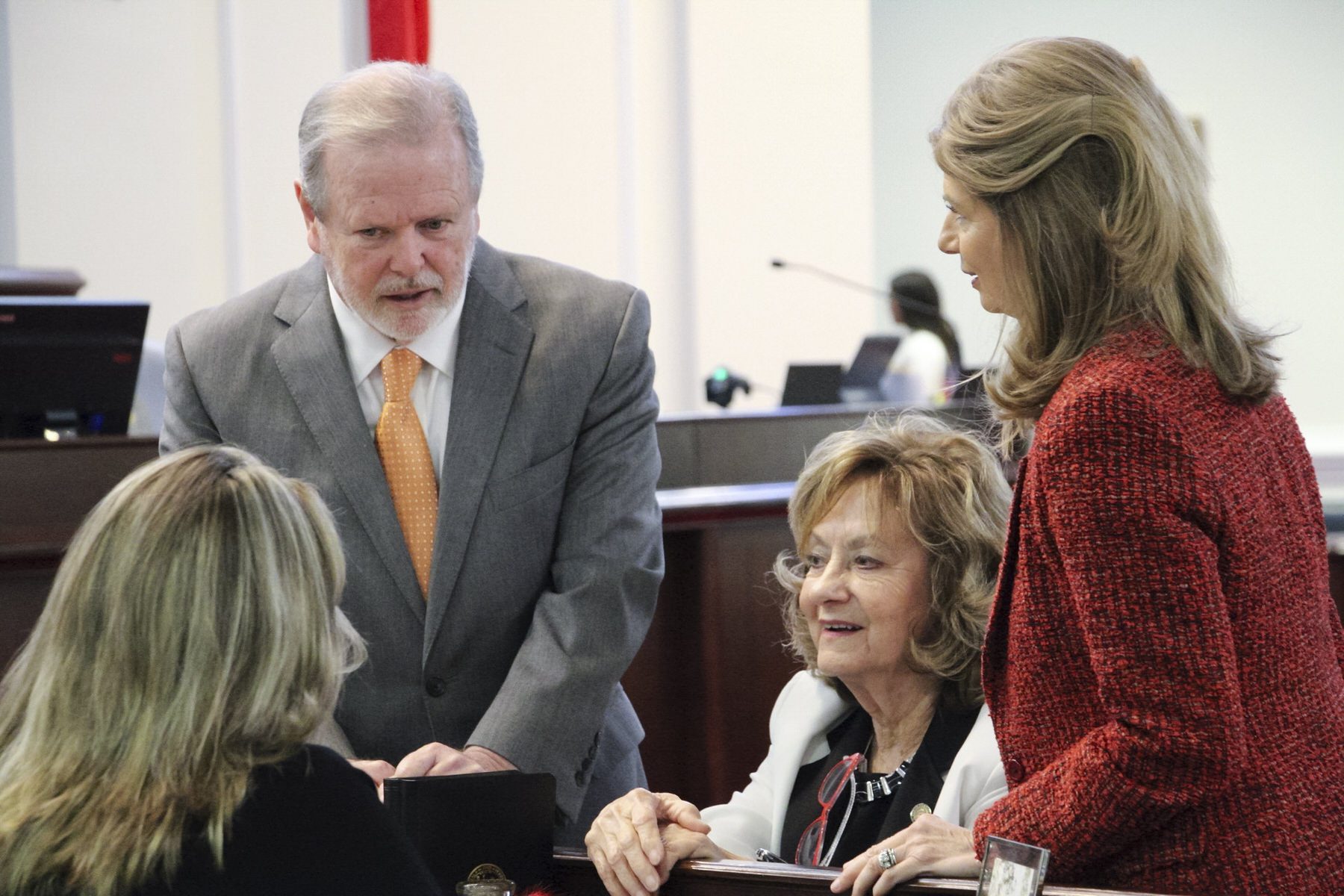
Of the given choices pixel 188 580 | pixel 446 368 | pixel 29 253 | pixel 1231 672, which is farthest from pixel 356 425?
pixel 29 253

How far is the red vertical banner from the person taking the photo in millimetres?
6836

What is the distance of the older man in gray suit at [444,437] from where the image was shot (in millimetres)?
1990

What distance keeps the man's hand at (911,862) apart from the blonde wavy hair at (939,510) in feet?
1.83

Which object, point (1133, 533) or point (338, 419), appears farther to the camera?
point (338, 419)

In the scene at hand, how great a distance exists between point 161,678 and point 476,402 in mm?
753

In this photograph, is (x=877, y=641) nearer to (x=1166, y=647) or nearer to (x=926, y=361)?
(x=1166, y=647)

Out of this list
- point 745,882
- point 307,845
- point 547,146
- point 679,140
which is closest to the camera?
point 307,845

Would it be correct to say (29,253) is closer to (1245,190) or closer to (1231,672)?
(1231,672)

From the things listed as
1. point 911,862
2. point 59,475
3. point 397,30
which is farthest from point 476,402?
point 397,30

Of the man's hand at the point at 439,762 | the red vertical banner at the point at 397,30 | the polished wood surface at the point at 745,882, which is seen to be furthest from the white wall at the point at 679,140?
the polished wood surface at the point at 745,882

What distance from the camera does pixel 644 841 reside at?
1.61 meters

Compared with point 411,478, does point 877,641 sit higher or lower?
Result: lower

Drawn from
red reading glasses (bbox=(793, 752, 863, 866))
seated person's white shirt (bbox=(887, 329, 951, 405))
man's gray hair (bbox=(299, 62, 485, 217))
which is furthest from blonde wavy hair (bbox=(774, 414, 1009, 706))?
seated person's white shirt (bbox=(887, 329, 951, 405))

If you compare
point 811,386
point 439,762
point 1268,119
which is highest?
point 1268,119
